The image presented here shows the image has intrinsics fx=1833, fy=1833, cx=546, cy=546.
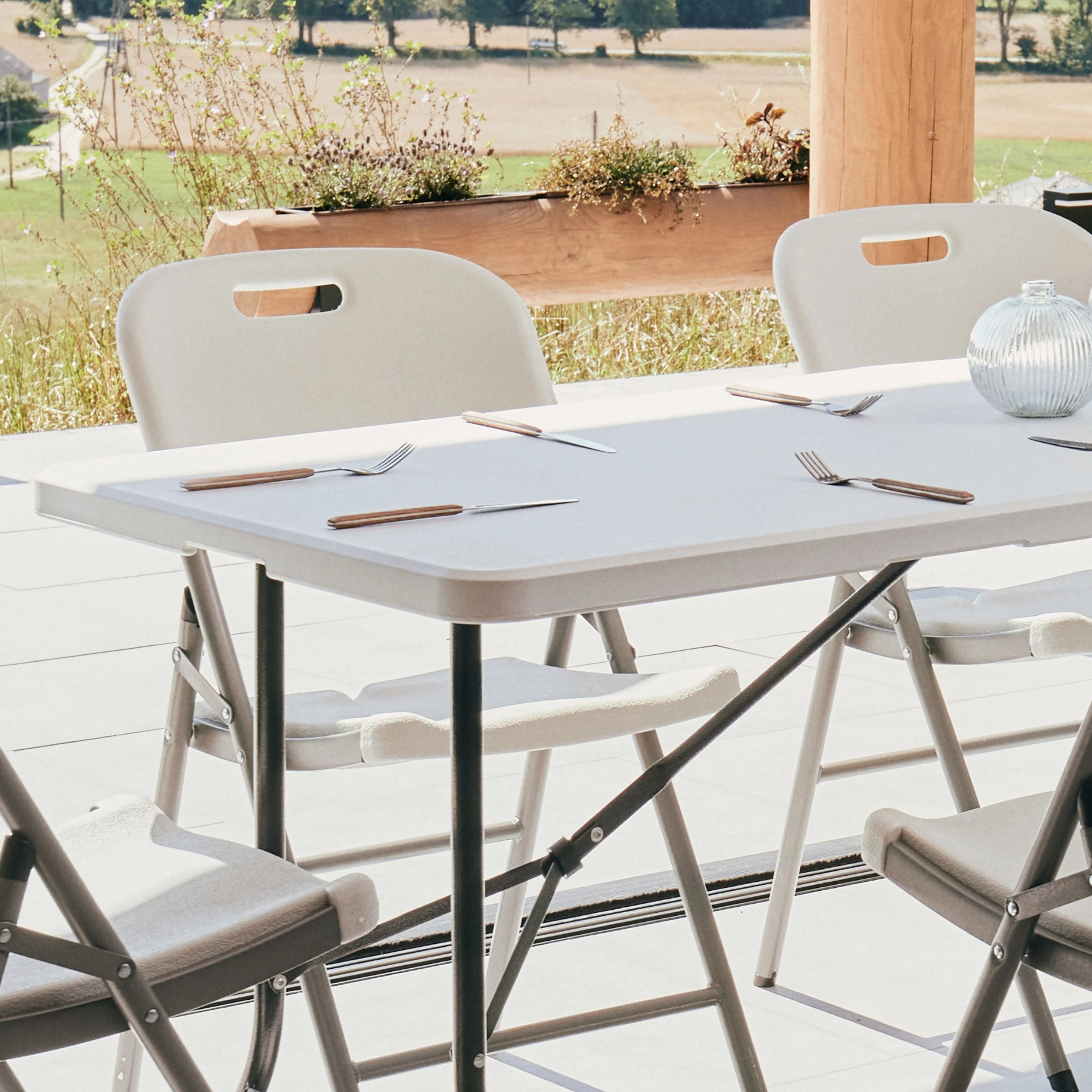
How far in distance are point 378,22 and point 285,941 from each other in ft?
24.0

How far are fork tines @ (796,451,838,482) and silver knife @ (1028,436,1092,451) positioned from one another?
0.22 meters

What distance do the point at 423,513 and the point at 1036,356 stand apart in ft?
2.24

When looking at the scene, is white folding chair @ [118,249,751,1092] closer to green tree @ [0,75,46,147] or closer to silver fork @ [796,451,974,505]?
silver fork @ [796,451,974,505]

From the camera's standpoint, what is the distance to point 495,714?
1.84 metres

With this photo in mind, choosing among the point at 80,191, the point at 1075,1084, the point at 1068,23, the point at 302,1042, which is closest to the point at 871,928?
the point at 1075,1084

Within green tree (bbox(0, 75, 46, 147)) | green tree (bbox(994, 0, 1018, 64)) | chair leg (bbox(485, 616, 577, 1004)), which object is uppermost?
green tree (bbox(994, 0, 1018, 64))

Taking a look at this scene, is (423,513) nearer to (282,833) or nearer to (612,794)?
(282,833)

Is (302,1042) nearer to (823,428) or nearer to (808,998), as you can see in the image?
(808,998)

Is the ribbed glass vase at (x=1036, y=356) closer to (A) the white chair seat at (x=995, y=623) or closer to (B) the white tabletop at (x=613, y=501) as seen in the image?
→ (B) the white tabletop at (x=613, y=501)

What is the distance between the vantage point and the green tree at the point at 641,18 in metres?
8.75

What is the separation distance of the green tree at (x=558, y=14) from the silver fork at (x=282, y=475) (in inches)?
289

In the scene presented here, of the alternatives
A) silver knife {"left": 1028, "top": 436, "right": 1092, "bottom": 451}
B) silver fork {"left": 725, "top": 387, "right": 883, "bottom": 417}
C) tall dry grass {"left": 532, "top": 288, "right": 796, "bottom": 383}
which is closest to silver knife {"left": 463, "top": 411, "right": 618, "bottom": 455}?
silver fork {"left": 725, "top": 387, "right": 883, "bottom": 417}

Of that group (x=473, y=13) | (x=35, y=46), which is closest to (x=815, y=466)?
(x=35, y=46)

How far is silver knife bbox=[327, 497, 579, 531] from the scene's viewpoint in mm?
1307
